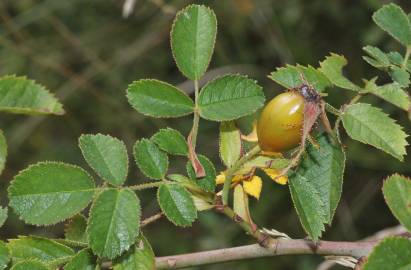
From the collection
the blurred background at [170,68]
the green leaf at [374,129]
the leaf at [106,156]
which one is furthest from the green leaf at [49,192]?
the blurred background at [170,68]

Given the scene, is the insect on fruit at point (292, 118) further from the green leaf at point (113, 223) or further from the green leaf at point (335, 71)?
the green leaf at point (113, 223)

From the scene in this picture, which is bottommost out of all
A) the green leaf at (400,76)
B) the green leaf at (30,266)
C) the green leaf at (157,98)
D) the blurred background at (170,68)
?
the blurred background at (170,68)

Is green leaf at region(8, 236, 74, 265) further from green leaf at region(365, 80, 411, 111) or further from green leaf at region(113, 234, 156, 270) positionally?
green leaf at region(365, 80, 411, 111)

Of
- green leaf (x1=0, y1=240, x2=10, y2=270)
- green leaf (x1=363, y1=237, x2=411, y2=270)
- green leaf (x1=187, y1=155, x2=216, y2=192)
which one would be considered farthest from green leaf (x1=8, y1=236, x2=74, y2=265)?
green leaf (x1=363, y1=237, x2=411, y2=270)

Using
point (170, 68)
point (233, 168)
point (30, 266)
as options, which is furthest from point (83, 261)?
point (170, 68)

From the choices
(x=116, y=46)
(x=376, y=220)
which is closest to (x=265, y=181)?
(x=376, y=220)
